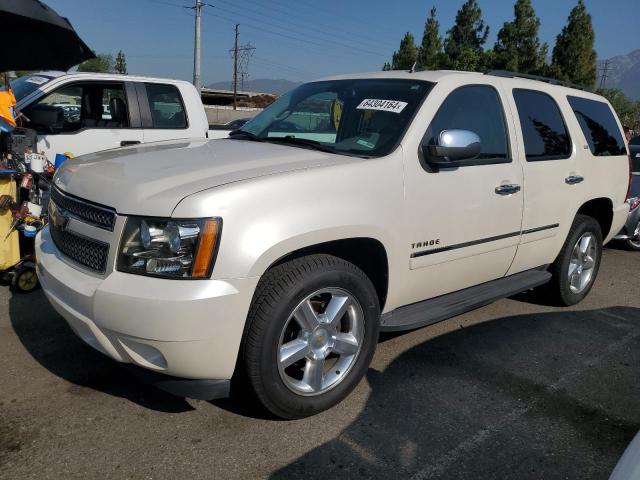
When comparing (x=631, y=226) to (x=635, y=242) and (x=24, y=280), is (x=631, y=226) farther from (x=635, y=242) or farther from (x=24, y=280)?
(x=24, y=280)

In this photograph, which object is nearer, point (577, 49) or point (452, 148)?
point (452, 148)

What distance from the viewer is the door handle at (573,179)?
431 cm

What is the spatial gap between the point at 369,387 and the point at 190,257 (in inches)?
58.4

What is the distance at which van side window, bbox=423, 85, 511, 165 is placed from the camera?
3.49 meters

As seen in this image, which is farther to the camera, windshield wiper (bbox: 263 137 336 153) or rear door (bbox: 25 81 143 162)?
rear door (bbox: 25 81 143 162)

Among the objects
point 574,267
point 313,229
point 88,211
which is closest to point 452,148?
point 313,229

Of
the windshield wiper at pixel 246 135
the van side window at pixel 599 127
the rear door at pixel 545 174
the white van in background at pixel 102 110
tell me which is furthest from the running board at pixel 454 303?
the white van in background at pixel 102 110

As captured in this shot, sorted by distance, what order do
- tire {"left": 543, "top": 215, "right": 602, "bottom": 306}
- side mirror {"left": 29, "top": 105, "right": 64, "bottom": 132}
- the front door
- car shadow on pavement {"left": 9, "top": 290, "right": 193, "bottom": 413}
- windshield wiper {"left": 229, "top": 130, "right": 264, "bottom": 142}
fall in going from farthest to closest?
side mirror {"left": 29, "top": 105, "right": 64, "bottom": 132} < tire {"left": 543, "top": 215, "right": 602, "bottom": 306} < windshield wiper {"left": 229, "top": 130, "right": 264, "bottom": 142} < the front door < car shadow on pavement {"left": 9, "top": 290, "right": 193, "bottom": 413}

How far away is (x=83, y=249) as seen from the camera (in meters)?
2.74

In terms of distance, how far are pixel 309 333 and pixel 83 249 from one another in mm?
1202

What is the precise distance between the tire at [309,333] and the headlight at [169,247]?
34cm

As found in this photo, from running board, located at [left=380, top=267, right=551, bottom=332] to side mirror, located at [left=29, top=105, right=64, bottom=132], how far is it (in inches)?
170

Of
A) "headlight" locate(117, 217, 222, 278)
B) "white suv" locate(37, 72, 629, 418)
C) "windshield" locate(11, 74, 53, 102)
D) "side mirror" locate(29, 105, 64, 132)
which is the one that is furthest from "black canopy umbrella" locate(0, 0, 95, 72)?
"headlight" locate(117, 217, 222, 278)

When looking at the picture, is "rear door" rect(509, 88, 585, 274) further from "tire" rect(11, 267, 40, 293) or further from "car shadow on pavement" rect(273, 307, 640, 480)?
"tire" rect(11, 267, 40, 293)
